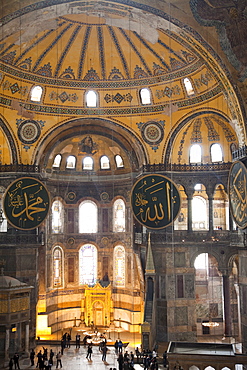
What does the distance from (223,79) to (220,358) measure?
31.5 feet

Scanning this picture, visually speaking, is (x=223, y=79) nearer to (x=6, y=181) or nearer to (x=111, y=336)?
(x=6, y=181)

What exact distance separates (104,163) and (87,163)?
0.97m

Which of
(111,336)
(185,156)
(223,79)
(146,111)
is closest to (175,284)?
(111,336)

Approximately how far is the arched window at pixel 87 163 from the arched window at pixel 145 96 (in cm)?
551

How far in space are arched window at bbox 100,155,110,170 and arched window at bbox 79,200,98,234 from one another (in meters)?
2.11

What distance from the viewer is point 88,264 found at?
2573 centimetres

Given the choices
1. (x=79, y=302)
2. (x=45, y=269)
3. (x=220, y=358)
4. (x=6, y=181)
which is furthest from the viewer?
(x=79, y=302)

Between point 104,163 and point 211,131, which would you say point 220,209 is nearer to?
point 211,131

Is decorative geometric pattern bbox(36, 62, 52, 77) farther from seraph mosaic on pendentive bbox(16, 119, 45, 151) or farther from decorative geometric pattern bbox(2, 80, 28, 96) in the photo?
seraph mosaic on pendentive bbox(16, 119, 45, 151)

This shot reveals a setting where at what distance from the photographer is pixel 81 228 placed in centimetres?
2581

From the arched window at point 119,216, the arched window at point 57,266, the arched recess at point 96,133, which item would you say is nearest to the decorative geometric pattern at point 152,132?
the arched recess at point 96,133

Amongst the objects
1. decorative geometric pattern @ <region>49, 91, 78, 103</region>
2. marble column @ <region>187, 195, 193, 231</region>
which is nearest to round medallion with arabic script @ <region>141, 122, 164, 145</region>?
marble column @ <region>187, 195, 193, 231</region>

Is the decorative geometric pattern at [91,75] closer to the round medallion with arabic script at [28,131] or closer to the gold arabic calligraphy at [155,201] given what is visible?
the round medallion with arabic script at [28,131]

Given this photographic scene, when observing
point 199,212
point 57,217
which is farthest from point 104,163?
point 199,212
